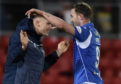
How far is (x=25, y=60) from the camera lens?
3.71 metres

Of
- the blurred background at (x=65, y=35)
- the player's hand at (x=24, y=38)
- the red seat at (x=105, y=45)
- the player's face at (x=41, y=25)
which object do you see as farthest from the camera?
the red seat at (x=105, y=45)

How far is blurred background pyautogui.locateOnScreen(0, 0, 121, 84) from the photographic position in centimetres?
785

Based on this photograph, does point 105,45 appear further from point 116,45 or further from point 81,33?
point 81,33

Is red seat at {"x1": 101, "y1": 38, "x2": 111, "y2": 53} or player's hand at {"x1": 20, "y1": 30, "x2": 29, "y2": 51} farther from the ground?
player's hand at {"x1": 20, "y1": 30, "x2": 29, "y2": 51}

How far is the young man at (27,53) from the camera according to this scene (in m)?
3.69

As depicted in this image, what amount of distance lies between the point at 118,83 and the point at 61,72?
3.39 ft

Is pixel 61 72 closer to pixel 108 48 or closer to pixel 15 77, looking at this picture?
pixel 108 48

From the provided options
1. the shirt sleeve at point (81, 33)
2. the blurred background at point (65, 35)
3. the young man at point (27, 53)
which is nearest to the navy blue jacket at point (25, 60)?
the young man at point (27, 53)

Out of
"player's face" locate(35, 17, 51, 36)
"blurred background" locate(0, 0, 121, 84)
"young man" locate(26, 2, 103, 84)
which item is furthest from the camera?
"blurred background" locate(0, 0, 121, 84)

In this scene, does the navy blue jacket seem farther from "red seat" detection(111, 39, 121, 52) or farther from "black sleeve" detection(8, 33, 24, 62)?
"red seat" detection(111, 39, 121, 52)

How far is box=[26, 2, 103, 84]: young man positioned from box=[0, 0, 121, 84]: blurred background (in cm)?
370

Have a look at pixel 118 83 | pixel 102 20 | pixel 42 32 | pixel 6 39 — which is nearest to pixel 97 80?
pixel 42 32

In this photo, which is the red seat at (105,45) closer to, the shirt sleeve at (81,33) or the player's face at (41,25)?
the player's face at (41,25)

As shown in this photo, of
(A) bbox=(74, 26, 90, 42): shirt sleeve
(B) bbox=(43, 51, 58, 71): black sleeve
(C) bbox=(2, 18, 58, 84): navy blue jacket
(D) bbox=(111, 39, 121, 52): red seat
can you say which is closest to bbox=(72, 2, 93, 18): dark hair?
(A) bbox=(74, 26, 90, 42): shirt sleeve
